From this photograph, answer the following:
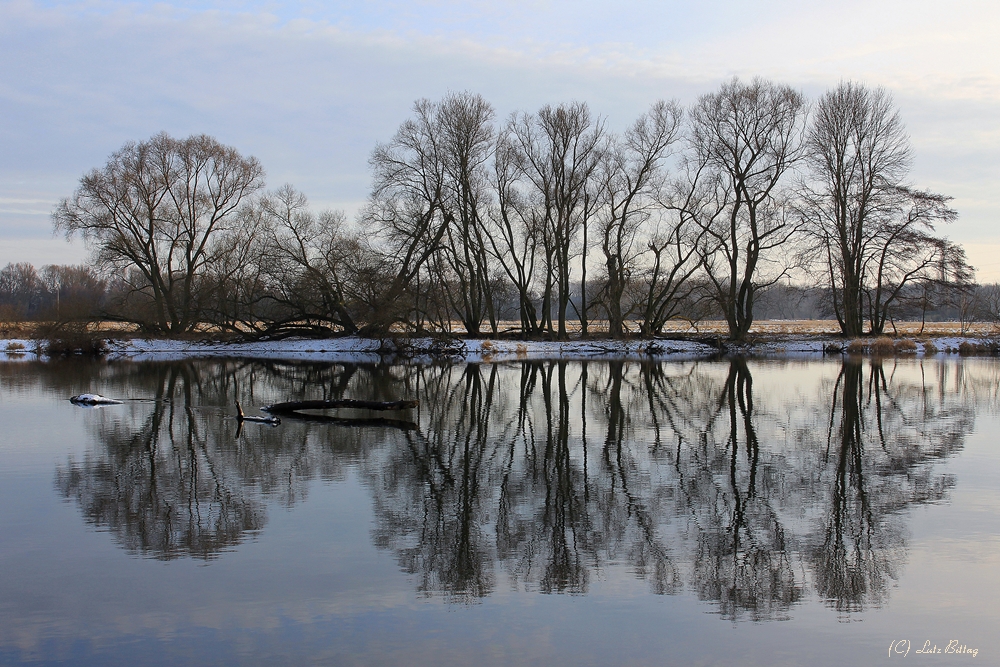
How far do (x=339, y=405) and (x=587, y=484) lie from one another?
6776 millimetres

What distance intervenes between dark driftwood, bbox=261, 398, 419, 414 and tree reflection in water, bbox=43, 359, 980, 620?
1.83ft

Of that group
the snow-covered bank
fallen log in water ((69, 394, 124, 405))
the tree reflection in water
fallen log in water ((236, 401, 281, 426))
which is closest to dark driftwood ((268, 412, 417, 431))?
the tree reflection in water

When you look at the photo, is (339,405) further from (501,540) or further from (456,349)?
(456,349)

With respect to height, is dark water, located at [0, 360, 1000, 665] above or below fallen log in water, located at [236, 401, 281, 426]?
below

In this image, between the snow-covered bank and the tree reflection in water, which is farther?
the snow-covered bank

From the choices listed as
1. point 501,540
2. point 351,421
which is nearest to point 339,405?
point 351,421

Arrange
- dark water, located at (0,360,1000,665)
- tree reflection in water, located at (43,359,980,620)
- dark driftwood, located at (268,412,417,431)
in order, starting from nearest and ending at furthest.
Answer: dark water, located at (0,360,1000,665)
tree reflection in water, located at (43,359,980,620)
dark driftwood, located at (268,412,417,431)

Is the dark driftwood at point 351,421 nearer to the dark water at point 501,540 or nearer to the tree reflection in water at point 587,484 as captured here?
the dark water at point 501,540

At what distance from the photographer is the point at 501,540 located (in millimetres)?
7426

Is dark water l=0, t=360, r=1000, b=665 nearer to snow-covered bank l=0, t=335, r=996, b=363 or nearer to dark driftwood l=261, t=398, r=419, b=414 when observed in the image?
dark driftwood l=261, t=398, r=419, b=414

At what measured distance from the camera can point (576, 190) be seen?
44.6 metres

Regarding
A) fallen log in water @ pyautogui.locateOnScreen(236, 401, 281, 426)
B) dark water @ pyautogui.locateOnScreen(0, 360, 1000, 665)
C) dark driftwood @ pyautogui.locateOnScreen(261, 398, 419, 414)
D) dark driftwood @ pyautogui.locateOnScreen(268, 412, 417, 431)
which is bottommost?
dark water @ pyautogui.locateOnScreen(0, 360, 1000, 665)

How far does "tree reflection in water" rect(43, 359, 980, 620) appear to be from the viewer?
671 centimetres

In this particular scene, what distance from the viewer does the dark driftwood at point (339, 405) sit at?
49.2ft
